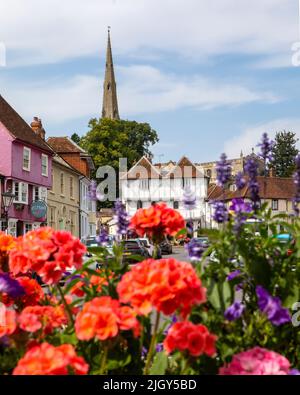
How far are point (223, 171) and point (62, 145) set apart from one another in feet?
161

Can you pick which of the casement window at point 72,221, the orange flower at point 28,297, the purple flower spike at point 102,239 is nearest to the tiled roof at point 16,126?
the casement window at point 72,221

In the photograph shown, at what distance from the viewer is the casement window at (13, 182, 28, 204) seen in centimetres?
3503

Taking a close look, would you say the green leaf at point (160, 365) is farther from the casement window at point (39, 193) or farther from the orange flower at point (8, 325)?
the casement window at point (39, 193)

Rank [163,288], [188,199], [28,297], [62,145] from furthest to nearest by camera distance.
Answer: [62,145] → [28,297] → [188,199] → [163,288]

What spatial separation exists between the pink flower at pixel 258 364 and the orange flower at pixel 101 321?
0.45 metres

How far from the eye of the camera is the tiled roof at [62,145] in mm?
50656

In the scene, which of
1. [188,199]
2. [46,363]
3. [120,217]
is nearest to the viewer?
[46,363]

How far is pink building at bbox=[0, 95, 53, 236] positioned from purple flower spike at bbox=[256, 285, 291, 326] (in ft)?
104

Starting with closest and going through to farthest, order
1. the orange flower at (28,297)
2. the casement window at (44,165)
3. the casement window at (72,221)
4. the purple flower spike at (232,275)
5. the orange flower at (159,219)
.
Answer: the purple flower spike at (232,275), the orange flower at (159,219), the orange flower at (28,297), the casement window at (44,165), the casement window at (72,221)

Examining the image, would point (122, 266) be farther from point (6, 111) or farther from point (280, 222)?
point (6, 111)

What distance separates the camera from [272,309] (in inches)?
97.7

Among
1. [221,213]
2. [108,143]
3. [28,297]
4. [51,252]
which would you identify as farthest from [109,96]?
[51,252]

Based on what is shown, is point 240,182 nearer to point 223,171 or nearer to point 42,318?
point 223,171
